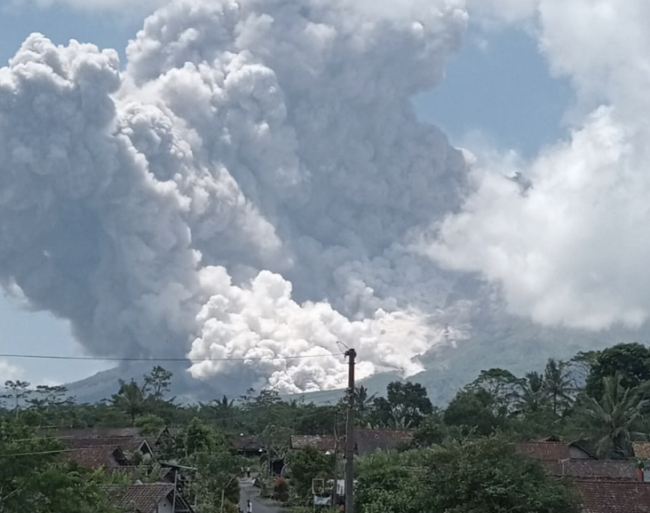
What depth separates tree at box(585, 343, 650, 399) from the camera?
256 feet

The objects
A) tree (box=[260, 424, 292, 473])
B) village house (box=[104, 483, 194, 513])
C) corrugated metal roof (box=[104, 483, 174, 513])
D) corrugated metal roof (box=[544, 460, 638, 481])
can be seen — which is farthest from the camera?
tree (box=[260, 424, 292, 473])

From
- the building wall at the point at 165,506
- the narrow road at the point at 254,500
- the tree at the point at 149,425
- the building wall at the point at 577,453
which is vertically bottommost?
the narrow road at the point at 254,500

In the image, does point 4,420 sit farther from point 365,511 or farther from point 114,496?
point 365,511

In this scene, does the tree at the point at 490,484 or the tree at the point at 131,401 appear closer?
the tree at the point at 490,484

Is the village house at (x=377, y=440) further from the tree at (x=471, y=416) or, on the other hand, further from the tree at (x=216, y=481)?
the tree at (x=216, y=481)

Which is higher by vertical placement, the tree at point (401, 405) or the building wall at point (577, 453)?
the tree at point (401, 405)

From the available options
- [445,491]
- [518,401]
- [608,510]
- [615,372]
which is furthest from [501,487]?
[518,401]

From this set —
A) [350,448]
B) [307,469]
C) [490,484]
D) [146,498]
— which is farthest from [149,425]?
[350,448]

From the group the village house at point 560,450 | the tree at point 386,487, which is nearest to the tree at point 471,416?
the village house at point 560,450

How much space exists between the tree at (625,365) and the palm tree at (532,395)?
576 cm

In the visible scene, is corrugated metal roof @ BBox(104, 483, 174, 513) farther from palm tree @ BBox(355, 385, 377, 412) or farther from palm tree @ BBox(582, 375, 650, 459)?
palm tree @ BBox(355, 385, 377, 412)

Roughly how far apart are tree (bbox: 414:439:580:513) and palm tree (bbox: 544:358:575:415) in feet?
181

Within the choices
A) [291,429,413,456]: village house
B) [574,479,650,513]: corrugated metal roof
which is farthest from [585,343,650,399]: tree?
[574,479,650,513]: corrugated metal roof

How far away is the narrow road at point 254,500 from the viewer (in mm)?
53912
